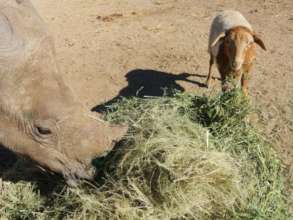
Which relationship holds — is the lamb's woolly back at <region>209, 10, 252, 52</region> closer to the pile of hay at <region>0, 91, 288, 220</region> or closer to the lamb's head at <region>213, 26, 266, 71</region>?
the lamb's head at <region>213, 26, 266, 71</region>

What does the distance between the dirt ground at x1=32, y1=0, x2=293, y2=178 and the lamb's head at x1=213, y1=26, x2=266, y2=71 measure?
0.63 meters

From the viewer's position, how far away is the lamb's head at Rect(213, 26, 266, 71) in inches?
247

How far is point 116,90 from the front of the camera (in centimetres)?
720

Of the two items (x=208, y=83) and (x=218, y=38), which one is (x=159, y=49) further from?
(x=218, y=38)

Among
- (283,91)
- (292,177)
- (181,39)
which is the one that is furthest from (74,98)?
(181,39)

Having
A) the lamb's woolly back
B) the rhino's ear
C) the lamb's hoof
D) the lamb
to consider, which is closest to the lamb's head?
the lamb

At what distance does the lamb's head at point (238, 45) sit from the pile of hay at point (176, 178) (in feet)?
5.71

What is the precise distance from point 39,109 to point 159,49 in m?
4.88

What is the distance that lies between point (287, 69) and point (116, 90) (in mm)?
2599

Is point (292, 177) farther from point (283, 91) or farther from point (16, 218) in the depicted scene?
point (16, 218)

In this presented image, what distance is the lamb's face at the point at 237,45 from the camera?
6.26 metres

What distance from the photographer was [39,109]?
12.0 feet

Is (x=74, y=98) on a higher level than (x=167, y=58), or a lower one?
higher

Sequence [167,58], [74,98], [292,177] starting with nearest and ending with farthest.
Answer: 1. [74,98]
2. [292,177]
3. [167,58]
